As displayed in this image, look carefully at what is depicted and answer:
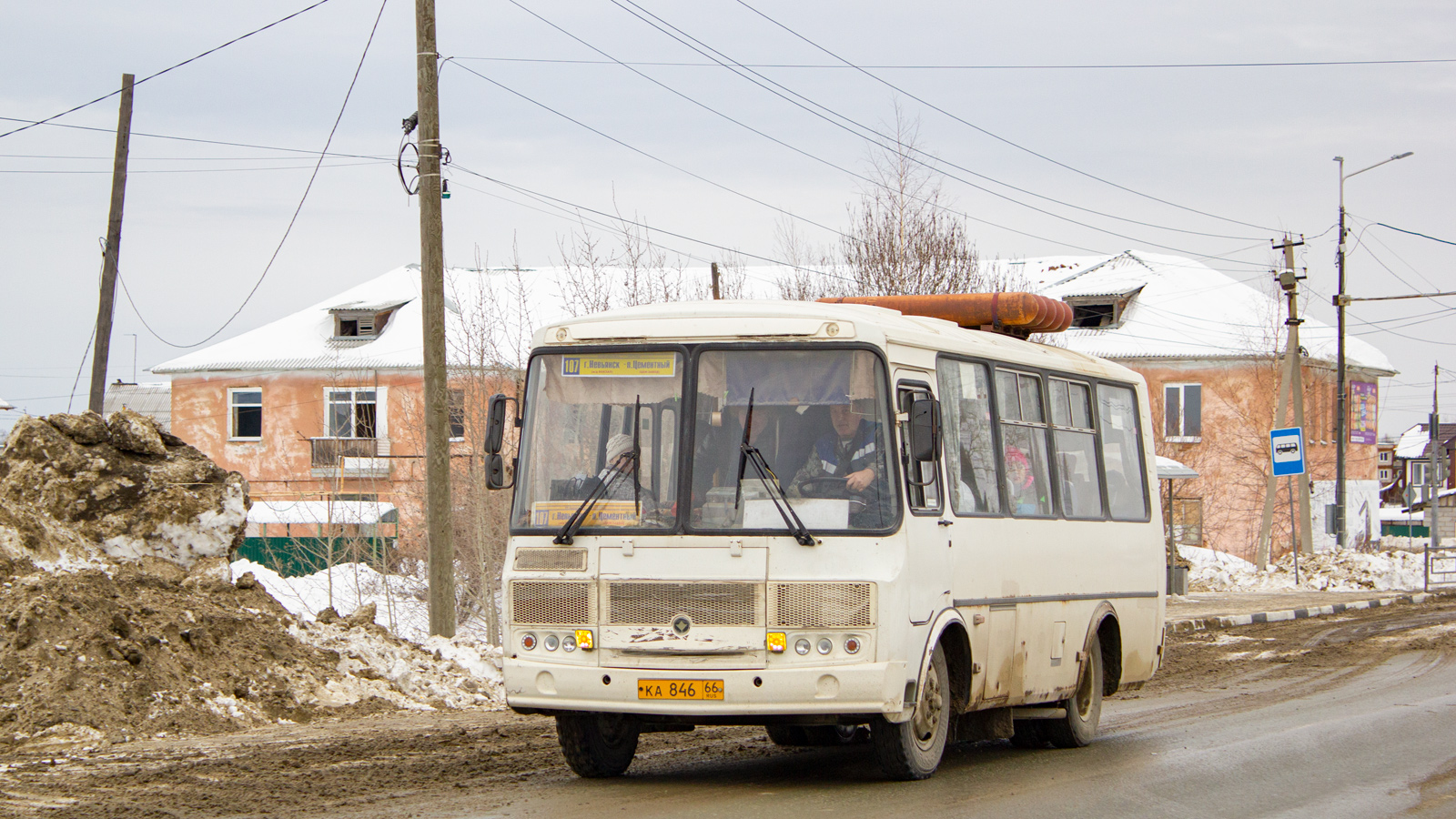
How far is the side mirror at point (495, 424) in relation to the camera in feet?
28.1

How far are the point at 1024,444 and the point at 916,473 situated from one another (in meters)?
2.09

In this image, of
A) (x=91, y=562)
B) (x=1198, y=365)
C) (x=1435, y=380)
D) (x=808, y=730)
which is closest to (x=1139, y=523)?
(x=808, y=730)

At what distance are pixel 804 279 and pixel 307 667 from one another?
68.3 ft

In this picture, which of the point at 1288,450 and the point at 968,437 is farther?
the point at 1288,450

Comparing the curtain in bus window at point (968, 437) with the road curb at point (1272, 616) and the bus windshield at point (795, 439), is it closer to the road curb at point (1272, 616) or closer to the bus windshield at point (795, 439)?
the bus windshield at point (795, 439)

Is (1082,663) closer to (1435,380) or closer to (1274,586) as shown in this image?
(1274,586)

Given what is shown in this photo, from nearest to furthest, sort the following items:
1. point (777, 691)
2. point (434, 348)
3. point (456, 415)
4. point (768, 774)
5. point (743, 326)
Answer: point (777, 691) < point (743, 326) < point (768, 774) < point (434, 348) < point (456, 415)

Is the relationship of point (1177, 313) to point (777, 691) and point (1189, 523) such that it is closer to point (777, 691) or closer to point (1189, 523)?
point (1189, 523)

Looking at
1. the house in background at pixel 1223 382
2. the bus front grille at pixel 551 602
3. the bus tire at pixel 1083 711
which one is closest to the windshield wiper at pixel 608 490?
the bus front grille at pixel 551 602

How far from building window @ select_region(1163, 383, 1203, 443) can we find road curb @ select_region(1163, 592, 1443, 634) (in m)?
17.1

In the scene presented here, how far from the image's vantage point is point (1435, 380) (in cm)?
8050

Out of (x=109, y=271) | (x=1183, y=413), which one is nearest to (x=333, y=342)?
(x=109, y=271)

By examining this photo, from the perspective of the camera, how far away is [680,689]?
8.05 m

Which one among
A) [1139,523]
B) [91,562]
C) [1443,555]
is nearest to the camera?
[1139,523]
